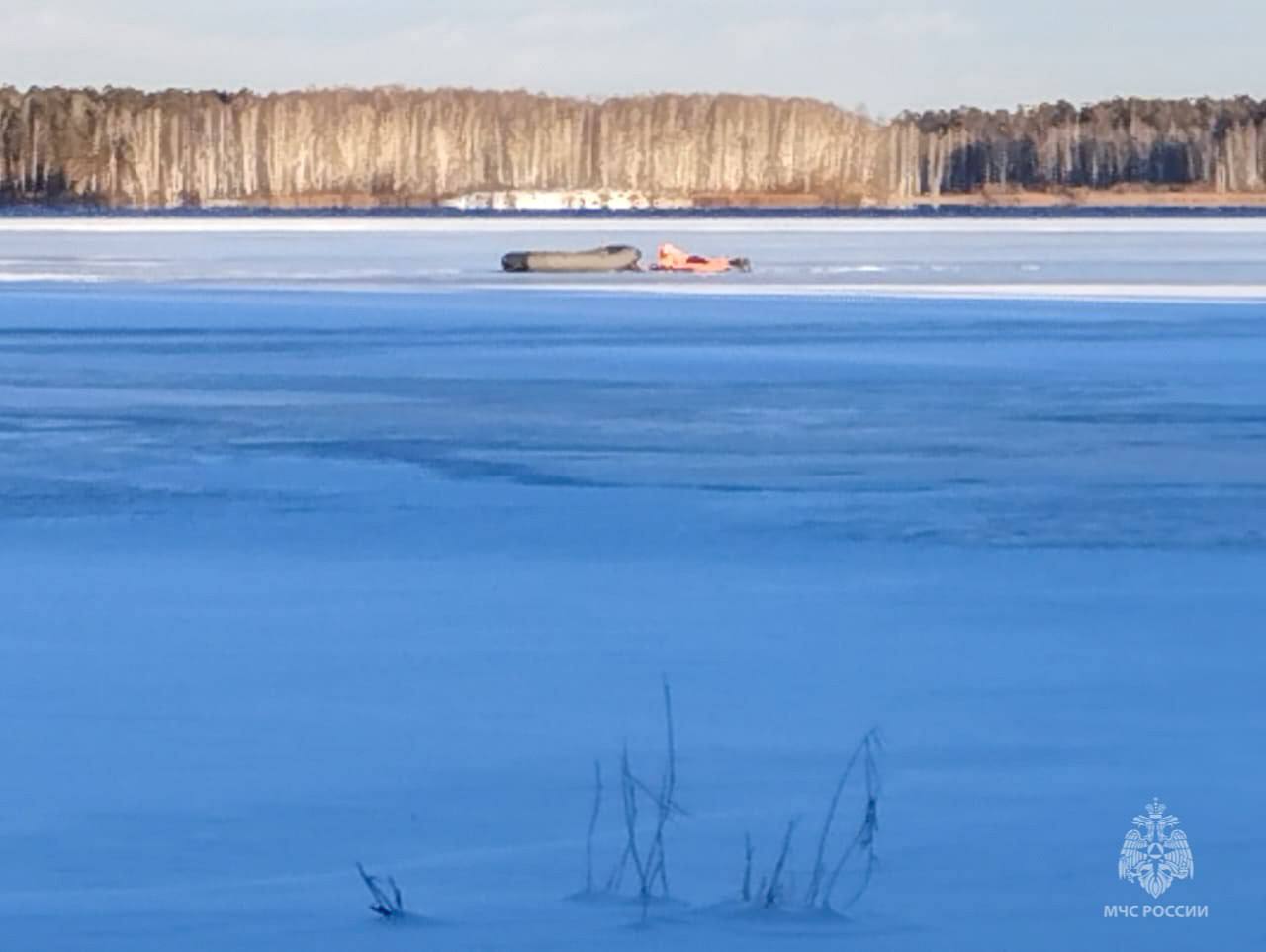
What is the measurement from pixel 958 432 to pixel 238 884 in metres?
5.62

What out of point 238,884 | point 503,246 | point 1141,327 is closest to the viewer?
point 238,884

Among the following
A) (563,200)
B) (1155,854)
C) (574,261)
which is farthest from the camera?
(563,200)

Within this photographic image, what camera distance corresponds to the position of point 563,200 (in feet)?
260

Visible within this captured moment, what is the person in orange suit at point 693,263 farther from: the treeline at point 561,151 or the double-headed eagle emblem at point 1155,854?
the treeline at point 561,151

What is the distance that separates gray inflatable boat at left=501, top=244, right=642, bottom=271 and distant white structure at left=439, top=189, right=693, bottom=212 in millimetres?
53201

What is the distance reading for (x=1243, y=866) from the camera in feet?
10.2

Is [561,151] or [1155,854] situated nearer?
[1155,854]

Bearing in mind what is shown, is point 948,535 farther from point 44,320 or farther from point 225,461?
point 44,320

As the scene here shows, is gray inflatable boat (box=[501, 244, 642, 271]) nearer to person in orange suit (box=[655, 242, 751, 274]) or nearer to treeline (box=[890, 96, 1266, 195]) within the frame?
person in orange suit (box=[655, 242, 751, 274])

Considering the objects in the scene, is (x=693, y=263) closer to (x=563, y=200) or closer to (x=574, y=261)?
(x=574, y=261)

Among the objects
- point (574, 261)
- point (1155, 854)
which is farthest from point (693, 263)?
point (1155, 854)

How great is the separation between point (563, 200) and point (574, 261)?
184 ft

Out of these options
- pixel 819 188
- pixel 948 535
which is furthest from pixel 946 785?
pixel 819 188

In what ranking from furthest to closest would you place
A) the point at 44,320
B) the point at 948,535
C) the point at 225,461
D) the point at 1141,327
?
the point at 44,320, the point at 1141,327, the point at 225,461, the point at 948,535
